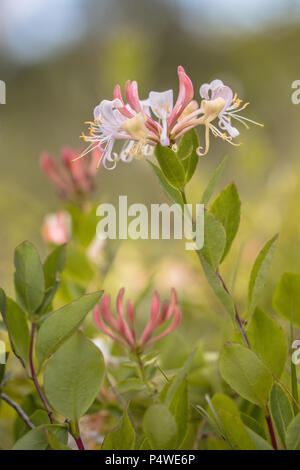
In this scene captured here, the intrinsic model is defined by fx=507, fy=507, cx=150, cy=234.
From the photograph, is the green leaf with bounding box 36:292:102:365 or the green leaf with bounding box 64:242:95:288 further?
the green leaf with bounding box 64:242:95:288

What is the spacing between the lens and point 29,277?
230 mm

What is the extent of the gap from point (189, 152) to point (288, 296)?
0.08 meters

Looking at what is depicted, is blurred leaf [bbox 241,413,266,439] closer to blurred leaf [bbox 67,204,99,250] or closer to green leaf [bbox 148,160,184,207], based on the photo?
green leaf [bbox 148,160,184,207]

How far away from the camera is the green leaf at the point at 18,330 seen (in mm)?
215

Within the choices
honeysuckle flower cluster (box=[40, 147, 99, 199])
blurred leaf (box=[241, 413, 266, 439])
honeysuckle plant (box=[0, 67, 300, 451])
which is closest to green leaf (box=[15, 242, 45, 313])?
honeysuckle plant (box=[0, 67, 300, 451])

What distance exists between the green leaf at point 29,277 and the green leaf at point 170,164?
0.08 metres

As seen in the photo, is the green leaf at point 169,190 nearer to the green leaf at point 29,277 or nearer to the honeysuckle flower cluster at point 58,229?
the green leaf at point 29,277

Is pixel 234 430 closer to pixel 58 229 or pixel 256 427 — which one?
pixel 256 427

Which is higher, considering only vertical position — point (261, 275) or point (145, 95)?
point (145, 95)

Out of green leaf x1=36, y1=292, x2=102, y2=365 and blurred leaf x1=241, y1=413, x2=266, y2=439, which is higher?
green leaf x1=36, y1=292, x2=102, y2=365

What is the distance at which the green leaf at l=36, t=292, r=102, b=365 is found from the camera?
0.63 ft

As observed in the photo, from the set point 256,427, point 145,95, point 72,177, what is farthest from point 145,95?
point 256,427

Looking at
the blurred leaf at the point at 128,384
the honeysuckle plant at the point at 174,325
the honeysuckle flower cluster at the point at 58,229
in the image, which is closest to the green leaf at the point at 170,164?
the honeysuckle plant at the point at 174,325

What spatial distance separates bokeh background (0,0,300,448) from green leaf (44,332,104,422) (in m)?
0.09
